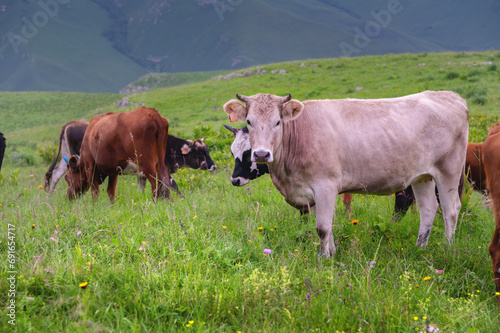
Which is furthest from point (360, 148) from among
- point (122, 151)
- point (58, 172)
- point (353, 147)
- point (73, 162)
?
point (58, 172)

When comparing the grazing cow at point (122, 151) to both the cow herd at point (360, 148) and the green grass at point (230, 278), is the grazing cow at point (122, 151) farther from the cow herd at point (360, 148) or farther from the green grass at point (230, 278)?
the cow herd at point (360, 148)

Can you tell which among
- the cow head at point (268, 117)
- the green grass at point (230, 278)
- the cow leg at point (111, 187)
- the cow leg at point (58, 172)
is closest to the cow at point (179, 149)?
the cow leg at point (58, 172)

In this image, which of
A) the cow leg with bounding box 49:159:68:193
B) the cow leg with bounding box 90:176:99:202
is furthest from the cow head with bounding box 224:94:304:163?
the cow leg with bounding box 49:159:68:193

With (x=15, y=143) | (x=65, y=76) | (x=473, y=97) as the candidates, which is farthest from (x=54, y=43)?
(x=473, y=97)

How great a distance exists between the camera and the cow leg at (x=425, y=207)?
15.6ft

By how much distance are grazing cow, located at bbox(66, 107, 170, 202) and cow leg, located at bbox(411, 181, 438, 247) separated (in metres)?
3.82

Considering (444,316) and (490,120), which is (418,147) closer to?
(444,316)

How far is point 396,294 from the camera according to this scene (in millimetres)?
3051

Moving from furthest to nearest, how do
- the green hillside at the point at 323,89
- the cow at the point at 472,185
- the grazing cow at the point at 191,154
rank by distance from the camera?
1. the green hillside at the point at 323,89
2. the grazing cow at the point at 191,154
3. the cow at the point at 472,185

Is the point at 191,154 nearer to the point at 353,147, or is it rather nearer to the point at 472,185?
the point at 353,147

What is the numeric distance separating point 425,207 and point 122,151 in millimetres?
4876

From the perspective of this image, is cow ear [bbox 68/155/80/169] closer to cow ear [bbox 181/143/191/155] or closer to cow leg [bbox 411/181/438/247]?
cow ear [bbox 181/143/191/155]

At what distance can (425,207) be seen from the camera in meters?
4.94

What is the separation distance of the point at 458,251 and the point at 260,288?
93.8 inches
